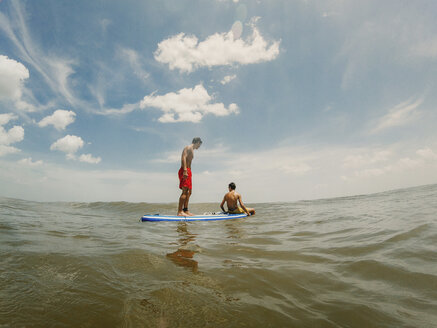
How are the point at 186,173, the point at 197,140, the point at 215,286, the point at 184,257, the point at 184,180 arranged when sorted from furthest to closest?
the point at 197,140
the point at 184,180
the point at 186,173
the point at 184,257
the point at 215,286

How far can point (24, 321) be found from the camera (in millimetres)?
1405

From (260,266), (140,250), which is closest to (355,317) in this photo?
(260,266)

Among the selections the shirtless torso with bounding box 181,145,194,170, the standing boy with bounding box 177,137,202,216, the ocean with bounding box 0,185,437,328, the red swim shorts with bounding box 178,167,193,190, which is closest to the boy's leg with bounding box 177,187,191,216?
the standing boy with bounding box 177,137,202,216

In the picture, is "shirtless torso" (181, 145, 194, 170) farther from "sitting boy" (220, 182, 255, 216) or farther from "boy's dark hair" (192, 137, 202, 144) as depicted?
"sitting boy" (220, 182, 255, 216)

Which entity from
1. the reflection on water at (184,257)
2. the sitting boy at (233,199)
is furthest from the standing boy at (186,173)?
the reflection on water at (184,257)


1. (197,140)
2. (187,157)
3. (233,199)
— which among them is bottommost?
(233,199)

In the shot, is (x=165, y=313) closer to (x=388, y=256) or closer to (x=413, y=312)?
(x=413, y=312)

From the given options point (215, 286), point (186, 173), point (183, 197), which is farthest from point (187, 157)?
point (215, 286)

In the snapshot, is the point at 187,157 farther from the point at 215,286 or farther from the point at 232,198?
the point at 215,286

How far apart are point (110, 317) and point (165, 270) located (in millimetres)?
1030

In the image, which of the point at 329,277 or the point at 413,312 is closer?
the point at 413,312

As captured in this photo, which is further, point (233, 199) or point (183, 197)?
point (233, 199)

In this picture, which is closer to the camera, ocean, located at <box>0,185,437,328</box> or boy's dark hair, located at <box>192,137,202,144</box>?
ocean, located at <box>0,185,437,328</box>

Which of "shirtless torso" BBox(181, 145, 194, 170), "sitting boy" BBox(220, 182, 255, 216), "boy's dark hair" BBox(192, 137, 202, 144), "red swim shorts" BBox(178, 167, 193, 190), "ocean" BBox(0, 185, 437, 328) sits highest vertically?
"boy's dark hair" BBox(192, 137, 202, 144)
